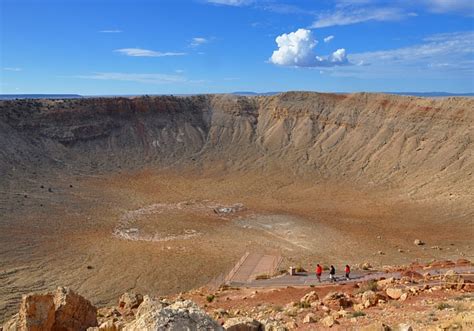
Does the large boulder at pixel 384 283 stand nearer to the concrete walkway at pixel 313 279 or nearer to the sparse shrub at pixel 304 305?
the concrete walkway at pixel 313 279

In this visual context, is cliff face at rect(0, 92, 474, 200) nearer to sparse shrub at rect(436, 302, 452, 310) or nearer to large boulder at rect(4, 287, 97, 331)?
sparse shrub at rect(436, 302, 452, 310)

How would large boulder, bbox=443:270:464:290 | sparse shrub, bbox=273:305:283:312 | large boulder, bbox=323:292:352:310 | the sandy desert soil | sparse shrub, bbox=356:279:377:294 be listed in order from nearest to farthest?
large boulder, bbox=323:292:352:310 → sparse shrub, bbox=273:305:283:312 → large boulder, bbox=443:270:464:290 → sparse shrub, bbox=356:279:377:294 → the sandy desert soil

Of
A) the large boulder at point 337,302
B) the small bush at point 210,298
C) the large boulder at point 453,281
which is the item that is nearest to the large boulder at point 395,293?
→ the large boulder at point 337,302

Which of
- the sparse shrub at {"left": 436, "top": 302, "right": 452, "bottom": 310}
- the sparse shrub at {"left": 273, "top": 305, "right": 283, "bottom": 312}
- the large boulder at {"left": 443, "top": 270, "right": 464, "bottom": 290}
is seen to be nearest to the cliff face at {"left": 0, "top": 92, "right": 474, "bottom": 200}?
the large boulder at {"left": 443, "top": 270, "right": 464, "bottom": 290}

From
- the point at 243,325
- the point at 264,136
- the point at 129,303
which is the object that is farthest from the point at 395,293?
the point at 264,136

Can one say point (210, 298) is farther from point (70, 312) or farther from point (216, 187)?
point (216, 187)
